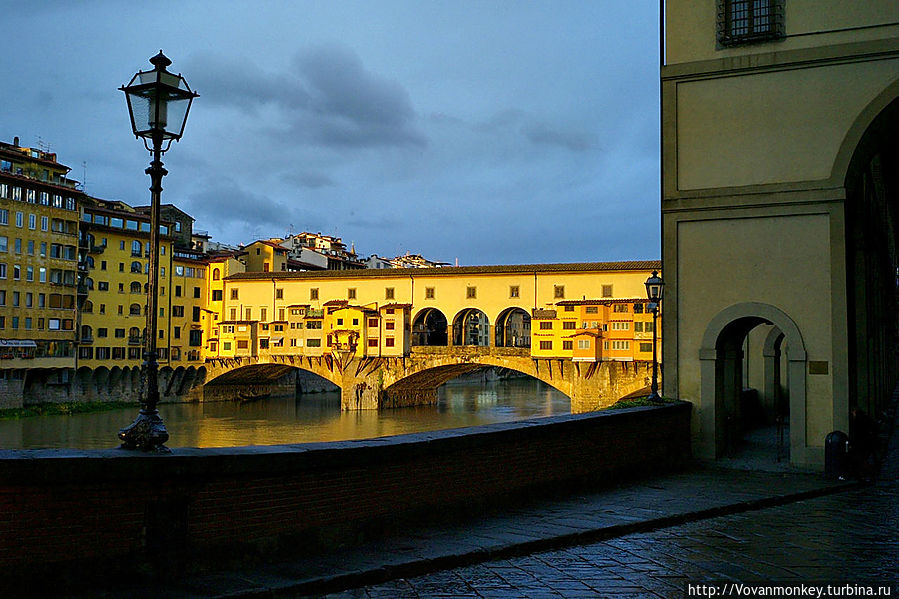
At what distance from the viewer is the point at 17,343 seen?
45.6 meters

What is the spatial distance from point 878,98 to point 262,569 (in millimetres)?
9890

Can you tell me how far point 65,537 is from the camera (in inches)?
188

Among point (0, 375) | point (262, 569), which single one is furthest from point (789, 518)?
point (0, 375)

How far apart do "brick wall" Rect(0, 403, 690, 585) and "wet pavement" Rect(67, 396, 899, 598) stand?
175 millimetres

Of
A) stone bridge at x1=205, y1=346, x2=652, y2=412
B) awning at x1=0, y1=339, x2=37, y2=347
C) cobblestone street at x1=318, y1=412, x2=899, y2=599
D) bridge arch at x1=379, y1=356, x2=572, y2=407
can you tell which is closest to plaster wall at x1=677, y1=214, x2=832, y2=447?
cobblestone street at x1=318, y1=412, x2=899, y2=599

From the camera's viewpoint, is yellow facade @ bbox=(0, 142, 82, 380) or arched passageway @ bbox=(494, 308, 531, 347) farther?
arched passageway @ bbox=(494, 308, 531, 347)

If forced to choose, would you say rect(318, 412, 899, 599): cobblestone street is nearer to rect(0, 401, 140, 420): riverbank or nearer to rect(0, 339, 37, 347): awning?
rect(0, 401, 140, 420): riverbank

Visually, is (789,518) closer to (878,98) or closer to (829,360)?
(829,360)

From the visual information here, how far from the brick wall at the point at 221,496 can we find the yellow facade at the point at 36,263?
4384 cm

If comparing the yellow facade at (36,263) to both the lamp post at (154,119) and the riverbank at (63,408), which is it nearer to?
the riverbank at (63,408)

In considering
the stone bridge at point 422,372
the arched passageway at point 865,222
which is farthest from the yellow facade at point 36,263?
the arched passageway at point 865,222

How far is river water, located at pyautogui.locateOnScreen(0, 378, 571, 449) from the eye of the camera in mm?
37750

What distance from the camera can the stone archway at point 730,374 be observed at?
448 inches

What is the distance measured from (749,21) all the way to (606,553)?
8.45m
